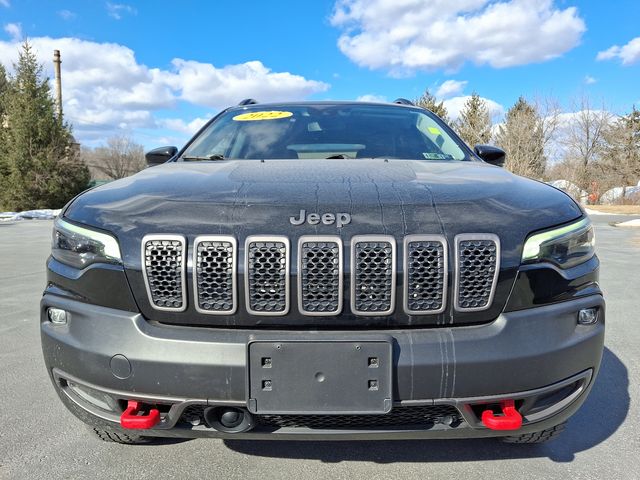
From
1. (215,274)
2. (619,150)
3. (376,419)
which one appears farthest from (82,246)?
(619,150)

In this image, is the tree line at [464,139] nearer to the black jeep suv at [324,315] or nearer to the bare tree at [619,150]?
the bare tree at [619,150]

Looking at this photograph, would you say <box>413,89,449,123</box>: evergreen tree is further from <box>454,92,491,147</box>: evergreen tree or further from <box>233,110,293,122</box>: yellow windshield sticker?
<box>233,110,293,122</box>: yellow windshield sticker

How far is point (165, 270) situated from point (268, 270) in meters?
0.38

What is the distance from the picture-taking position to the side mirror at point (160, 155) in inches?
125

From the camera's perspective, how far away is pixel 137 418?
1704 mm

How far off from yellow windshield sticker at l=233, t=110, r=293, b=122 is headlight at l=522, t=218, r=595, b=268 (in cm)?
210

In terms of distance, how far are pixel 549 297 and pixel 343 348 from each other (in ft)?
2.61

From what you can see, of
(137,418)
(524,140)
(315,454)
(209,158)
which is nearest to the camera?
(137,418)

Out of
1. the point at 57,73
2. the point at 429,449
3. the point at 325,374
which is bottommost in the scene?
the point at 429,449

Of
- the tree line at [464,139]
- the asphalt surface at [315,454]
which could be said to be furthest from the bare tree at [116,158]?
the asphalt surface at [315,454]

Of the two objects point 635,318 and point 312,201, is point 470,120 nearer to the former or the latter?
point 635,318

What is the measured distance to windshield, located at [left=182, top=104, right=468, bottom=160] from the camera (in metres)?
2.91

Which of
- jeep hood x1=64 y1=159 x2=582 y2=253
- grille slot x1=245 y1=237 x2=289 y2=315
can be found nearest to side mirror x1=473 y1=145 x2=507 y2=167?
jeep hood x1=64 y1=159 x2=582 y2=253

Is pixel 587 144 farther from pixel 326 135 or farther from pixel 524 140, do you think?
pixel 326 135
